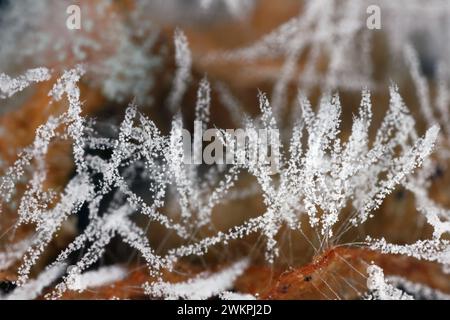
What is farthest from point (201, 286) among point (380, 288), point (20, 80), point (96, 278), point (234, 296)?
point (20, 80)

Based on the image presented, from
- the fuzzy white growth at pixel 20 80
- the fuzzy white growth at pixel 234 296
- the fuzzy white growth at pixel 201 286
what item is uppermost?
the fuzzy white growth at pixel 20 80

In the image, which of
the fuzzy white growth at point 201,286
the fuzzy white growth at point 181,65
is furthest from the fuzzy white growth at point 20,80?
the fuzzy white growth at point 201,286

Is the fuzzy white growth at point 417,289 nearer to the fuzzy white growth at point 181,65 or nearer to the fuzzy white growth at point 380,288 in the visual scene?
the fuzzy white growth at point 380,288

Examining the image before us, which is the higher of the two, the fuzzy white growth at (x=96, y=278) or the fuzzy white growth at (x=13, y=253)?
the fuzzy white growth at (x=13, y=253)

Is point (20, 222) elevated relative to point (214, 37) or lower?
lower

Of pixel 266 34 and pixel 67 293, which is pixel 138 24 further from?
pixel 67 293

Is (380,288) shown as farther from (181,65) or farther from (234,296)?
(181,65)
